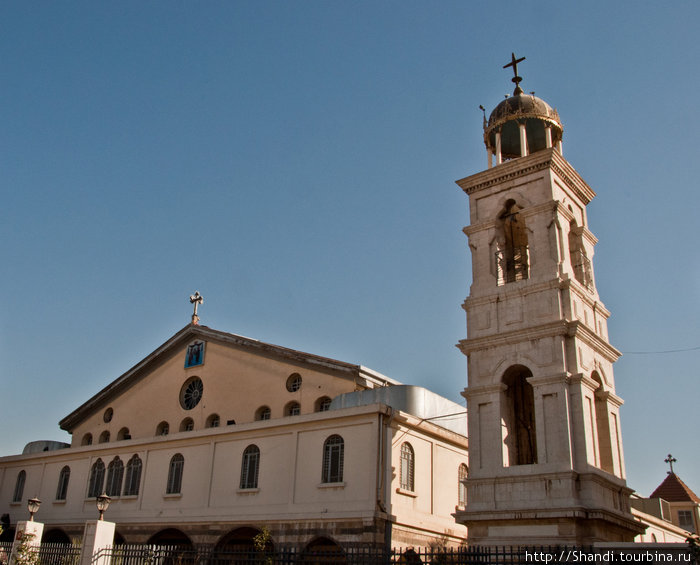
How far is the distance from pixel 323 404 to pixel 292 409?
1.57 meters

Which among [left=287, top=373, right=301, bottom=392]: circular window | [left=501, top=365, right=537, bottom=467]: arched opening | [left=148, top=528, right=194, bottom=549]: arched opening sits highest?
[left=287, top=373, right=301, bottom=392]: circular window

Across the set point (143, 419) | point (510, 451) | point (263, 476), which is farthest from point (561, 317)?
point (143, 419)

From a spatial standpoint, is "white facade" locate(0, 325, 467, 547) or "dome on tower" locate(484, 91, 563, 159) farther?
"dome on tower" locate(484, 91, 563, 159)


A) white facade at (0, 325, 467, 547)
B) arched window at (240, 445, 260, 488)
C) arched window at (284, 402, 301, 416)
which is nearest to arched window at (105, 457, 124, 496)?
white facade at (0, 325, 467, 547)

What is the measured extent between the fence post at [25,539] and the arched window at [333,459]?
995 centimetres

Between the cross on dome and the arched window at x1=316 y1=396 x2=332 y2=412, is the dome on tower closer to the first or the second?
the cross on dome

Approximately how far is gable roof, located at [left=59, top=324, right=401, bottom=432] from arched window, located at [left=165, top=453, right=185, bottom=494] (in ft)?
18.0

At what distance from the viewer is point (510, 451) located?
2284 cm

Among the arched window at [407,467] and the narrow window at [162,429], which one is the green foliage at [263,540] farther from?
the narrow window at [162,429]

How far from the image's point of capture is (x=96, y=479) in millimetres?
33781

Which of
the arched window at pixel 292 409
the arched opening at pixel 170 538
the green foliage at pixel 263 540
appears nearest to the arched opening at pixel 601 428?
the green foliage at pixel 263 540

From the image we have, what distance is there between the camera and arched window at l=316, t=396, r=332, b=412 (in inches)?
1146

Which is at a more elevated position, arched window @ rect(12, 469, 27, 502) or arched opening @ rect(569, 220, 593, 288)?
arched opening @ rect(569, 220, 593, 288)

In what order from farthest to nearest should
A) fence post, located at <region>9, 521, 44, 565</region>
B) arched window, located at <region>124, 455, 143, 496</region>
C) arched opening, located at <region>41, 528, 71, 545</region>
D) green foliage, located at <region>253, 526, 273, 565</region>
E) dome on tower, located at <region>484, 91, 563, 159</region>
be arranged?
1. arched opening, located at <region>41, 528, 71, 545</region>
2. arched window, located at <region>124, 455, 143, 496</region>
3. dome on tower, located at <region>484, 91, 563, 159</region>
4. green foliage, located at <region>253, 526, 273, 565</region>
5. fence post, located at <region>9, 521, 44, 565</region>
